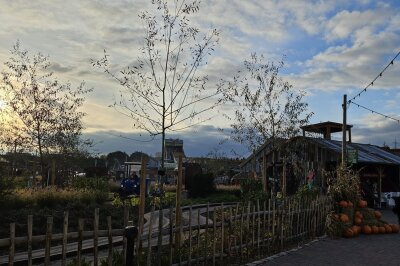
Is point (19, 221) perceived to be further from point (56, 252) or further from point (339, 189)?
point (339, 189)

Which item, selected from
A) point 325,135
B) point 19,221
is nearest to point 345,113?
point 19,221

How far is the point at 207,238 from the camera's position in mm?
8227

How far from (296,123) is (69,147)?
1038 centimetres

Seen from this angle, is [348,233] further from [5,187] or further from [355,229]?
[5,187]

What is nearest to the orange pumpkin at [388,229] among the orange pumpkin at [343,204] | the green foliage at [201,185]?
the orange pumpkin at [343,204]

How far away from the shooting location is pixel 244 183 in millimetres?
22141

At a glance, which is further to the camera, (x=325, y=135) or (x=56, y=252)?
(x=325, y=135)

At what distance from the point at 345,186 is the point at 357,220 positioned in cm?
107

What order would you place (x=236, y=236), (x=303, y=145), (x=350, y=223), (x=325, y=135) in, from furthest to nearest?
(x=325, y=135) < (x=303, y=145) < (x=350, y=223) < (x=236, y=236)

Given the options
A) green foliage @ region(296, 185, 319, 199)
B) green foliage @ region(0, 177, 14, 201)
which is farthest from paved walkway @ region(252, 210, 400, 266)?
green foliage @ region(0, 177, 14, 201)

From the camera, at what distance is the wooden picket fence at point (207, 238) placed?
19.7 feet

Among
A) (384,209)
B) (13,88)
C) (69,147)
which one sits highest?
(13,88)

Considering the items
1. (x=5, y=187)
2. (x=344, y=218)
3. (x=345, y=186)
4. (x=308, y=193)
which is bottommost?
→ (x=344, y=218)

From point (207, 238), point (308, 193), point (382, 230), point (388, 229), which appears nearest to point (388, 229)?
point (388, 229)
